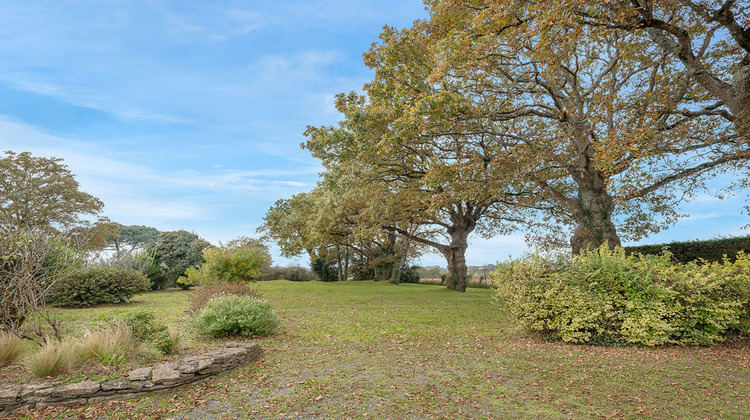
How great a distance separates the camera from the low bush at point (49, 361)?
5.11m

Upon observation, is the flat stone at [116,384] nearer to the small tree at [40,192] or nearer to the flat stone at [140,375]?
the flat stone at [140,375]

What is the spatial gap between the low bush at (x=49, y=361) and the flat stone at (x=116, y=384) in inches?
43.5

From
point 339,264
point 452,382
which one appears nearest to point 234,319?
point 452,382

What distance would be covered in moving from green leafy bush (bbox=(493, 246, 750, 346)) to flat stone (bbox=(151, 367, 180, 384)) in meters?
6.75

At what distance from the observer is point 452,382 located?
203 inches

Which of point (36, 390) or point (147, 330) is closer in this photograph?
point (36, 390)

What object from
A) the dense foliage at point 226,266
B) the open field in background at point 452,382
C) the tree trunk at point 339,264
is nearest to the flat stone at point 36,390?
the open field in background at point 452,382

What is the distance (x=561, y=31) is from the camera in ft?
30.0

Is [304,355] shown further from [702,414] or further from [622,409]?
[702,414]

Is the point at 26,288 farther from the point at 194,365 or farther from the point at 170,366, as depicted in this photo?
the point at 194,365

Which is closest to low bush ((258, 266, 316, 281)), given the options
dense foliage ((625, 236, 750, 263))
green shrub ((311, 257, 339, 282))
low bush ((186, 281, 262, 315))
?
green shrub ((311, 257, 339, 282))

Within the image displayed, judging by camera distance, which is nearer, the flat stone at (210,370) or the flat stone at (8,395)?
the flat stone at (8,395)

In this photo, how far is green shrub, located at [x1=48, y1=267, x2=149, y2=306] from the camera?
12930 millimetres

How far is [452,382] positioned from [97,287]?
13.8 m
